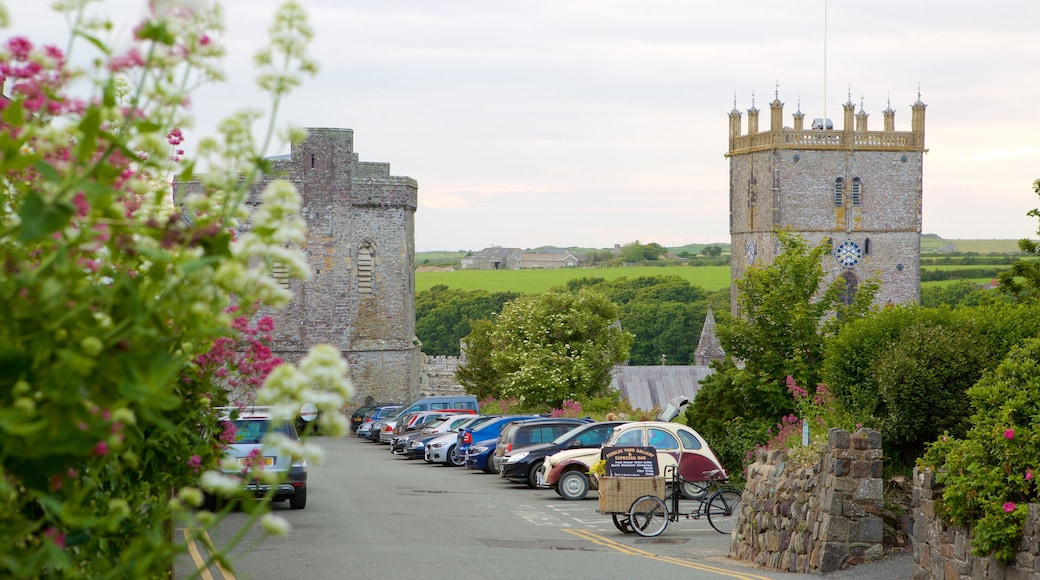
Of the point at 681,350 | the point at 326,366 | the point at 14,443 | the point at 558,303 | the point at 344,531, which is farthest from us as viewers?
the point at 681,350

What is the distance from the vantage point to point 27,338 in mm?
3188

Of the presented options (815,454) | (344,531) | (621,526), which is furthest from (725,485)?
Result: (344,531)

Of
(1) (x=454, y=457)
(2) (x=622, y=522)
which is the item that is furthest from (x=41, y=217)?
(1) (x=454, y=457)

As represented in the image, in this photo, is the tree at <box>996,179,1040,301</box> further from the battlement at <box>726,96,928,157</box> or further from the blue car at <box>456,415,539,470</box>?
the battlement at <box>726,96,928,157</box>

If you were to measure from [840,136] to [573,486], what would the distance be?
231 ft

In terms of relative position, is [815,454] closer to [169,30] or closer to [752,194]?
[169,30]

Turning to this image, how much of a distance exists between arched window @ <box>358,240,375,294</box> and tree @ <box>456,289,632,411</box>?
36.6ft

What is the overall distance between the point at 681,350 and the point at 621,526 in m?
106

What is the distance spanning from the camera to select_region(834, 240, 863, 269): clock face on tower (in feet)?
295

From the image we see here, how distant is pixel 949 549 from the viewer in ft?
42.9

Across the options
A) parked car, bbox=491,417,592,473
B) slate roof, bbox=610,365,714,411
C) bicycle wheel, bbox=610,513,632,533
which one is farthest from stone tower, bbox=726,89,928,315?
bicycle wheel, bbox=610,513,632,533

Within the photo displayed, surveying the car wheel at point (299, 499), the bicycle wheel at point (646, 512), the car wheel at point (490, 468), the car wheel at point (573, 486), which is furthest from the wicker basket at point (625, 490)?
the car wheel at point (490, 468)

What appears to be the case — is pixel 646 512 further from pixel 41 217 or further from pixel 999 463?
pixel 41 217

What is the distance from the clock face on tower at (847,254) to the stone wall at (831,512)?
76.3 meters
